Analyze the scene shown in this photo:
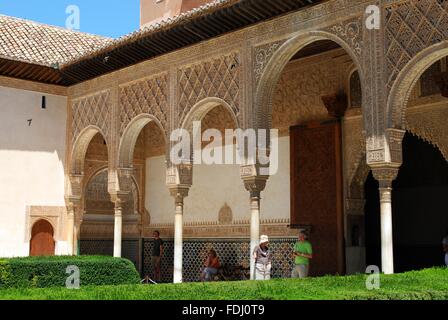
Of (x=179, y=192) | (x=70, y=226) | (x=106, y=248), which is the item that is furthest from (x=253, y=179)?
(x=106, y=248)

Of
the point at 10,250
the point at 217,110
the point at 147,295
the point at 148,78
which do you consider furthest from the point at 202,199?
the point at 147,295

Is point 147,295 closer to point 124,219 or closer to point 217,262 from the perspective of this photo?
point 217,262

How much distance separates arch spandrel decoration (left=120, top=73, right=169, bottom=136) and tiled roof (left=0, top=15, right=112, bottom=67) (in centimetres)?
174

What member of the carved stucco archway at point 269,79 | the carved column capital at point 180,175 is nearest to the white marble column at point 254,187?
the carved stucco archway at point 269,79

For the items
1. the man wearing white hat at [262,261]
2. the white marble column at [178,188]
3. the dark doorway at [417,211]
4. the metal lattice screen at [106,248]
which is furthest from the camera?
the metal lattice screen at [106,248]

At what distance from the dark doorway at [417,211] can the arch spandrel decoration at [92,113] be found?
6.04 meters

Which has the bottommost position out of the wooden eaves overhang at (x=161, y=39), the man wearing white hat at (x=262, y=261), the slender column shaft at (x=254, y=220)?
the man wearing white hat at (x=262, y=261)

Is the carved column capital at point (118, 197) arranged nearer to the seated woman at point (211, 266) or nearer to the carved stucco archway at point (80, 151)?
the carved stucco archway at point (80, 151)

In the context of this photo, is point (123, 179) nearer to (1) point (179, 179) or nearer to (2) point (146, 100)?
(2) point (146, 100)

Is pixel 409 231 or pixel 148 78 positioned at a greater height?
pixel 148 78

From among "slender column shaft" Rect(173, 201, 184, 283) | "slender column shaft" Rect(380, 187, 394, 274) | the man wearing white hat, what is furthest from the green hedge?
"slender column shaft" Rect(380, 187, 394, 274)

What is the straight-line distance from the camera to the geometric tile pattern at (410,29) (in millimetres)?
8250

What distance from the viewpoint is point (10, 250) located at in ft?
48.1
